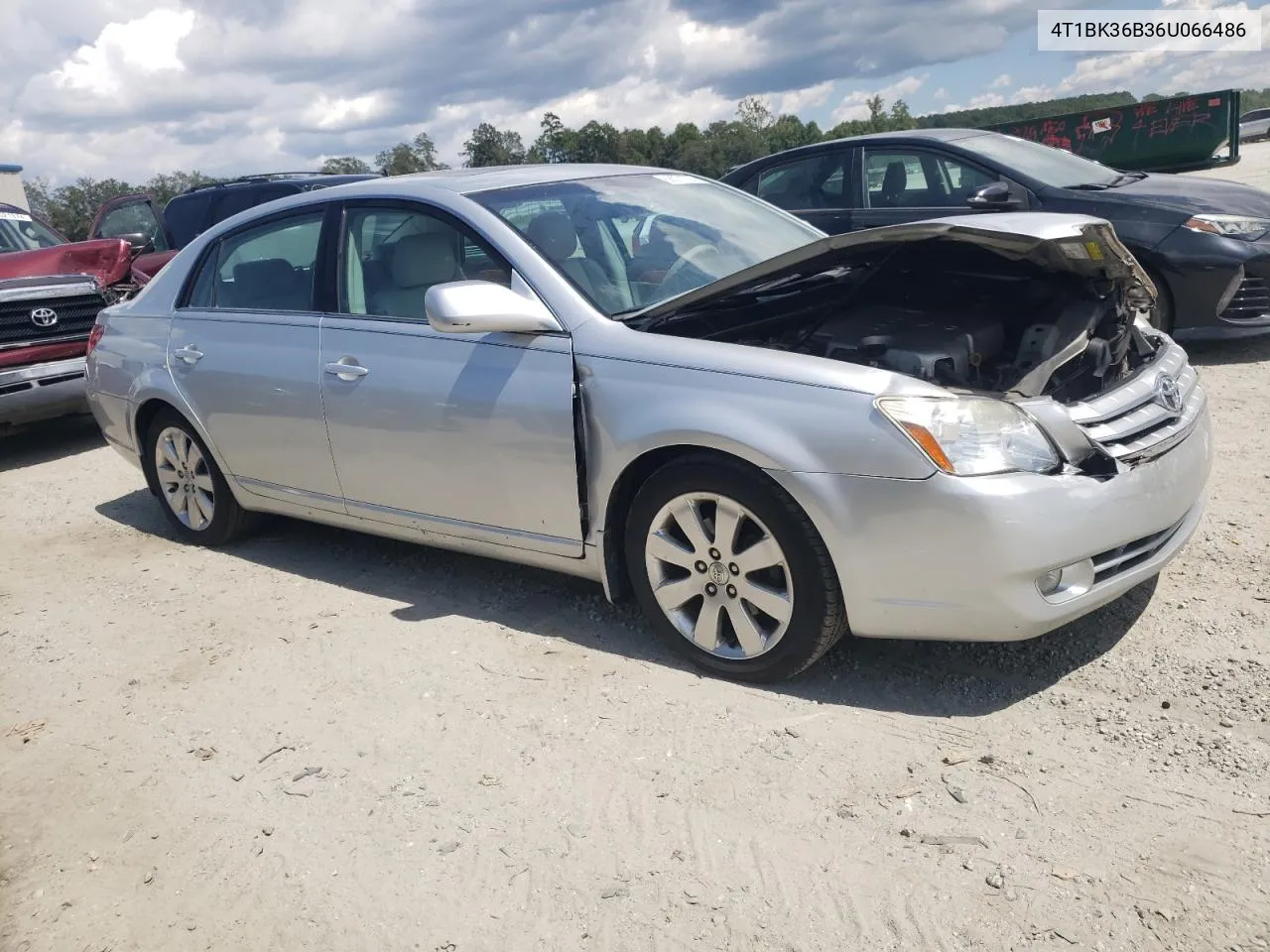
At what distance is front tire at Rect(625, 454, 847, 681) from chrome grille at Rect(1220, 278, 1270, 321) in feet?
15.7

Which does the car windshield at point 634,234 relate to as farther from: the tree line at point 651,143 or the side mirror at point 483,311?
the tree line at point 651,143

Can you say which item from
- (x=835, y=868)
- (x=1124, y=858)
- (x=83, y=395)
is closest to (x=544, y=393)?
(x=835, y=868)

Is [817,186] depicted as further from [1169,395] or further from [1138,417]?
[1138,417]

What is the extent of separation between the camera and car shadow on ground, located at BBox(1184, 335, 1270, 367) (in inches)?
275

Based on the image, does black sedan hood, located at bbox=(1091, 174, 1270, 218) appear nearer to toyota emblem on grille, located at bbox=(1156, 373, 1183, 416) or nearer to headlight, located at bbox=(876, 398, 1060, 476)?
toyota emblem on grille, located at bbox=(1156, 373, 1183, 416)

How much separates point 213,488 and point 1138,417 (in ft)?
13.4

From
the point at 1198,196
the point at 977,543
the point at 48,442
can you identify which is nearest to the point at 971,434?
the point at 977,543

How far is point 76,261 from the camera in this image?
363 inches

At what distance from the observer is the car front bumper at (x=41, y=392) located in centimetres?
772

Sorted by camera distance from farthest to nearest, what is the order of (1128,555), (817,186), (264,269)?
(817,186) < (264,269) < (1128,555)

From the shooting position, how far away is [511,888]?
8.60 feet

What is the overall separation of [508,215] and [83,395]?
5378 mm

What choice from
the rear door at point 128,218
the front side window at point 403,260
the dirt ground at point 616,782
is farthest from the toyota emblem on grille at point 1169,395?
the rear door at point 128,218

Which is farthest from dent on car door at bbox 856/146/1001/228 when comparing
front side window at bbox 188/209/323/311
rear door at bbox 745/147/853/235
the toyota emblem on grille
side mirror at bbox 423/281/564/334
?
side mirror at bbox 423/281/564/334
